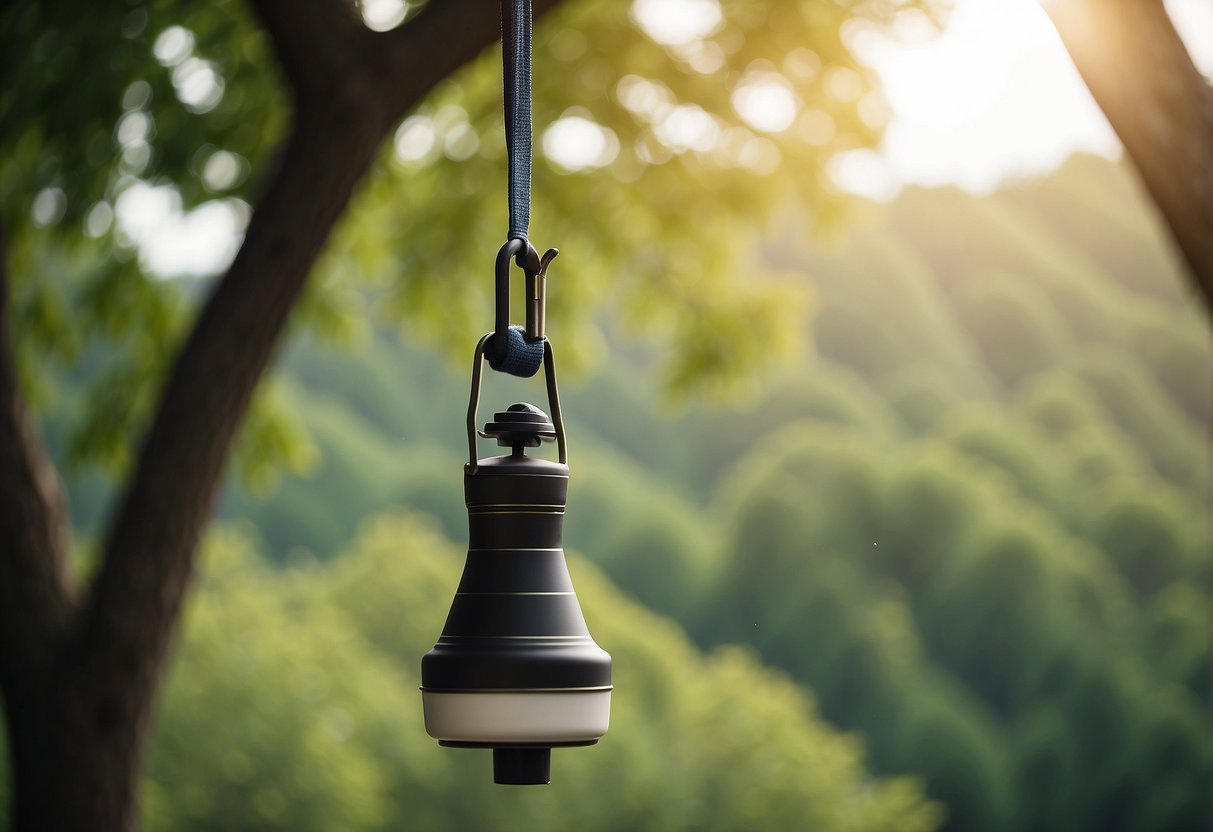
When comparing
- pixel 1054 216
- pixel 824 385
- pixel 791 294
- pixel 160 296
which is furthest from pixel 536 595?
pixel 1054 216

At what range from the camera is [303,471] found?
353 inches

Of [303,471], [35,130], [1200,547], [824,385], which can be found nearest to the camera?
[35,130]

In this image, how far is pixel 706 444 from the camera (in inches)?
1984

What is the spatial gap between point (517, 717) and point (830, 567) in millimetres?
42542

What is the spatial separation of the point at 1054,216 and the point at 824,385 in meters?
11.5

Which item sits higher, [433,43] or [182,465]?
[433,43]

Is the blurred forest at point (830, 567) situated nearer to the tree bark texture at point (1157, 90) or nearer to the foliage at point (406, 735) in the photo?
the foliage at point (406, 735)

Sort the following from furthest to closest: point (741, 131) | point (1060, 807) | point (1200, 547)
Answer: point (1200, 547) < point (1060, 807) < point (741, 131)

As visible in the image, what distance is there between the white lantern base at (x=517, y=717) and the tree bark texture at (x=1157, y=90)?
9.21 feet

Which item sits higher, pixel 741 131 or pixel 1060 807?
pixel 741 131

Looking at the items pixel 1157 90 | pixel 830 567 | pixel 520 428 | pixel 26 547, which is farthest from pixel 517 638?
pixel 830 567

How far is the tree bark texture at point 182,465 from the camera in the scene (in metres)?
5.30

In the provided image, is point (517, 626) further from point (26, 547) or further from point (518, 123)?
point (26, 547)

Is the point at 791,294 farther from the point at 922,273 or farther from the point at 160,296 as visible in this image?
the point at 922,273
